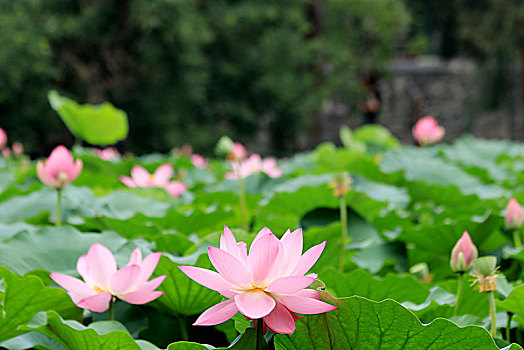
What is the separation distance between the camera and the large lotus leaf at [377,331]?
0.48m

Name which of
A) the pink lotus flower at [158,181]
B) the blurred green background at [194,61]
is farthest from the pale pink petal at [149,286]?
the blurred green background at [194,61]

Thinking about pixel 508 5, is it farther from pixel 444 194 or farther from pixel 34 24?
pixel 444 194

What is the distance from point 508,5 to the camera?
10.6 meters

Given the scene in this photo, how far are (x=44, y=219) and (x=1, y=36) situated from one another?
6.44 m

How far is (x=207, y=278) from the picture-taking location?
1.47ft

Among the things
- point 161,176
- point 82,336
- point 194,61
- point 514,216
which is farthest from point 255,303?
point 194,61

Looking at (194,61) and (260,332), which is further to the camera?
(194,61)

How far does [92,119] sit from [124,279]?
1258 millimetres

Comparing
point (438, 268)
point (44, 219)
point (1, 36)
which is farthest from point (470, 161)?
point (1, 36)

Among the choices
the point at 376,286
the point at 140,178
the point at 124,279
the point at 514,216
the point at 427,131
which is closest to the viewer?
the point at 124,279

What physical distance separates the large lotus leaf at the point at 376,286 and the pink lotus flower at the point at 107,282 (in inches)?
8.5

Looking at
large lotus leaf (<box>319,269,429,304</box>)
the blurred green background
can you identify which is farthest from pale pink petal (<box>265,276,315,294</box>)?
the blurred green background

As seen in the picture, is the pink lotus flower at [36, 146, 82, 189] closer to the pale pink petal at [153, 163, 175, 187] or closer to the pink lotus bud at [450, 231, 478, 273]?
the pale pink petal at [153, 163, 175, 187]

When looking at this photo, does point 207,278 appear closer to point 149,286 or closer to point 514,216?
point 149,286
